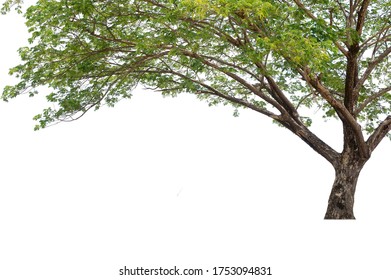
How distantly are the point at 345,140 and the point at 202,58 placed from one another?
3.41m

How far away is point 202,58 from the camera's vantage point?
29.9ft

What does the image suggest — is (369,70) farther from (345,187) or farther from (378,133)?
(345,187)

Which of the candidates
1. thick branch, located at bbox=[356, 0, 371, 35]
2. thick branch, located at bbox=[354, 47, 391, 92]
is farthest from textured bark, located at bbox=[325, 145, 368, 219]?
thick branch, located at bbox=[356, 0, 371, 35]

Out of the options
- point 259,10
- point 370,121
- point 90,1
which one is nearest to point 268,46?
point 259,10

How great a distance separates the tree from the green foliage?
0.02m

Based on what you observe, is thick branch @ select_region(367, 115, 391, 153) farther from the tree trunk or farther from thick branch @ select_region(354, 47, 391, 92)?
thick branch @ select_region(354, 47, 391, 92)

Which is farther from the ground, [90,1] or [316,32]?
[90,1]

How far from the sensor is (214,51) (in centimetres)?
1001

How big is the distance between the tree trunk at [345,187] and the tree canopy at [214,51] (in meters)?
0.25

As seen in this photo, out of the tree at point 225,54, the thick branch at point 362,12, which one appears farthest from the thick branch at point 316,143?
the thick branch at point 362,12

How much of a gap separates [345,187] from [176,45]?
4367 mm

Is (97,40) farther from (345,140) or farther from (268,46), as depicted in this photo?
(345,140)

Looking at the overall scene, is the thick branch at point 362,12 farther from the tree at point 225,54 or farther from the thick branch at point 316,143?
the thick branch at point 316,143

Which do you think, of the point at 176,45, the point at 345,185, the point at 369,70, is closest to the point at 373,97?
the point at 369,70
